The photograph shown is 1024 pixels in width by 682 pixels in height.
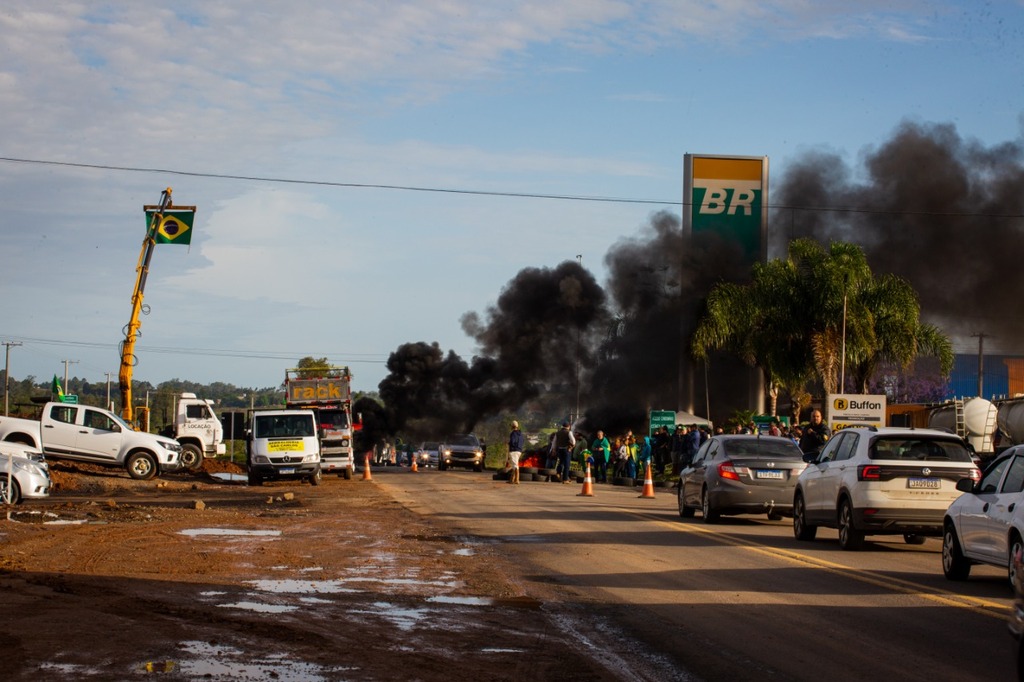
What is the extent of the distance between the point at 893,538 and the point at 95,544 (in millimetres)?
10915

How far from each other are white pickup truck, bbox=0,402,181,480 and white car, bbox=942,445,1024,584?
24.6 m

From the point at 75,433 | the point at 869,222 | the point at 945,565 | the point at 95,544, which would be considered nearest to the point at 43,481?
the point at 95,544

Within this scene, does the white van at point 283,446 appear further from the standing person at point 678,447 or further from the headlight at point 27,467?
the headlight at point 27,467

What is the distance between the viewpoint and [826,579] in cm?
1134

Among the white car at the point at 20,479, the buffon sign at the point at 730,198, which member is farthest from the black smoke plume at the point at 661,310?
the white car at the point at 20,479

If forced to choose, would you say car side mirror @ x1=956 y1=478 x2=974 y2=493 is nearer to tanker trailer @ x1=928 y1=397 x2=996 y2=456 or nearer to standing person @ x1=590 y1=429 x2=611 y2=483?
tanker trailer @ x1=928 y1=397 x2=996 y2=456

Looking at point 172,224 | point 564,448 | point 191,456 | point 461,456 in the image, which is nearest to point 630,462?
point 564,448

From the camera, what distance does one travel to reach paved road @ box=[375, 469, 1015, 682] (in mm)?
7316

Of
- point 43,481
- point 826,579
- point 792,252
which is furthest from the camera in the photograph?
point 792,252

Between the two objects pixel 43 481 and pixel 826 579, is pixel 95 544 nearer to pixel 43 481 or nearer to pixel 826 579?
pixel 43 481

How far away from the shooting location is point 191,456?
39.1 metres

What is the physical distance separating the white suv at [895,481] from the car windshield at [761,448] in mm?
3553

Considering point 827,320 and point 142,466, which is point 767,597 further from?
point 827,320

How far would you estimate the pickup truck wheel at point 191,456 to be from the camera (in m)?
39.0
